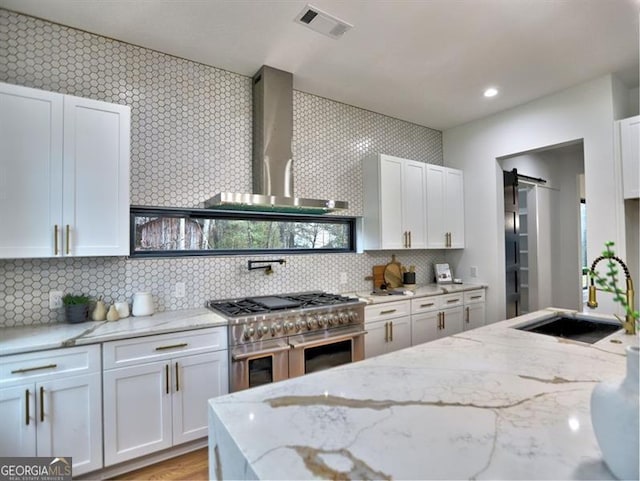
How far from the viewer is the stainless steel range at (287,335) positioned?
2.33 m

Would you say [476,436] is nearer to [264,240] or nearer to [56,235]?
[56,235]

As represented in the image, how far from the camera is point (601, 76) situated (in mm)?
3129

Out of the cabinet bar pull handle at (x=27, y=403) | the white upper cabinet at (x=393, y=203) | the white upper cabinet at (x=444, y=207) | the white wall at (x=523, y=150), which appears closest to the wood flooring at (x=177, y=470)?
the cabinet bar pull handle at (x=27, y=403)

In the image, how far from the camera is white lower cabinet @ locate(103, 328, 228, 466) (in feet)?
6.48

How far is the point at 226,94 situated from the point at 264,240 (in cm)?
138

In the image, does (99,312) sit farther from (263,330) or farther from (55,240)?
(263,330)

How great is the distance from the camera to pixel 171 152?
8.87 feet

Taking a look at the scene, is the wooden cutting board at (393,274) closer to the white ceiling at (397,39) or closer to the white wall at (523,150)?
the white wall at (523,150)

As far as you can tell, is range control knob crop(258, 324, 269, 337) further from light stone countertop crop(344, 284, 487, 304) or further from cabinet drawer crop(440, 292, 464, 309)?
cabinet drawer crop(440, 292, 464, 309)

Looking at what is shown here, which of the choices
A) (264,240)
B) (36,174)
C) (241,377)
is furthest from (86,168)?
(241,377)

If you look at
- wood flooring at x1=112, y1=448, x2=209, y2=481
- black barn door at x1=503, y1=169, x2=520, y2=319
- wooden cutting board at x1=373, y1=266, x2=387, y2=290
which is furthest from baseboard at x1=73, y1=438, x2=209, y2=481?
black barn door at x1=503, y1=169, x2=520, y2=319

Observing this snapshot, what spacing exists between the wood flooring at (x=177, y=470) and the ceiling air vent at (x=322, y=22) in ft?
10.0

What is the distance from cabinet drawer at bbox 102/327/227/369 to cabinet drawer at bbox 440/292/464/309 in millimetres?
2492

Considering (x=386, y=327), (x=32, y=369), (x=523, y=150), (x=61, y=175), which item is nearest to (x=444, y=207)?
(x=523, y=150)
